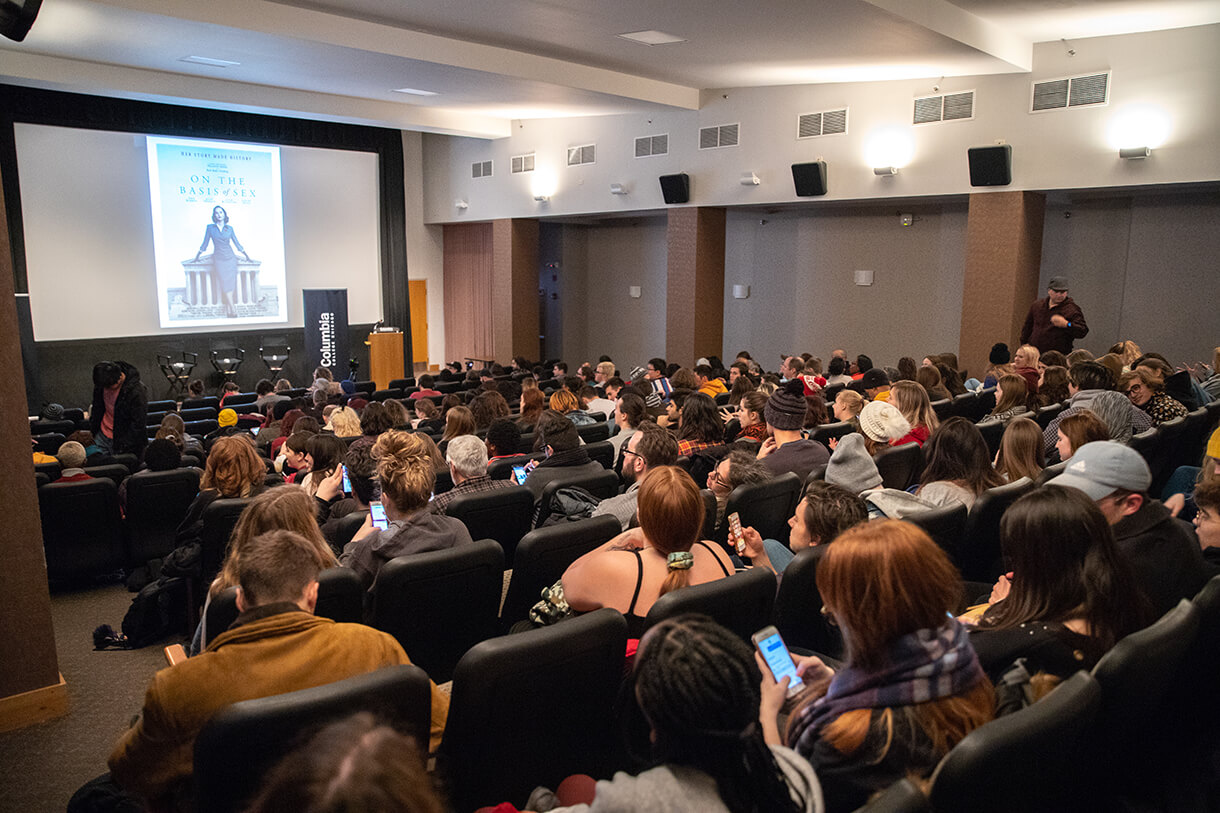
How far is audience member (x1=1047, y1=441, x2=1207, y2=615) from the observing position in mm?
2570

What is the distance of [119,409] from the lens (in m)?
7.04

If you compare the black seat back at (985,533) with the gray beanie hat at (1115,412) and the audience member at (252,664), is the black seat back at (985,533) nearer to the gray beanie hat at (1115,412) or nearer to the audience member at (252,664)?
the gray beanie hat at (1115,412)

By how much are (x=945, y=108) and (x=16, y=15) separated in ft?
28.7

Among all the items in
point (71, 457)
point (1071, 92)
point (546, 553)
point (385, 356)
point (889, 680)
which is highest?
point (1071, 92)

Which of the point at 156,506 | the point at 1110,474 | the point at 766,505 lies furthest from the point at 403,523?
the point at 156,506

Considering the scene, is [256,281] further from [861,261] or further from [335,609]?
[335,609]

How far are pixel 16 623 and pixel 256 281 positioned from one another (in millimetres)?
11893

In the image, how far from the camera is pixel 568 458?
174 inches

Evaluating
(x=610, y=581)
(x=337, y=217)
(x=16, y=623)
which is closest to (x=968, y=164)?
(x=610, y=581)

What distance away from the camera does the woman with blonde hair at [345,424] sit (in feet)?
19.4

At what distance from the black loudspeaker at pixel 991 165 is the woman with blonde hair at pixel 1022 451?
248 inches

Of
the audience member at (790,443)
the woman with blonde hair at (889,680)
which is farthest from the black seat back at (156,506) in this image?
the woman with blonde hair at (889,680)

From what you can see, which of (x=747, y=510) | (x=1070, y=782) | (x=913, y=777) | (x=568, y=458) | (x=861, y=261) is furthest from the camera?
(x=861, y=261)

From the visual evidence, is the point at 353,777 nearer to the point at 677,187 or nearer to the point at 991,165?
the point at 991,165
